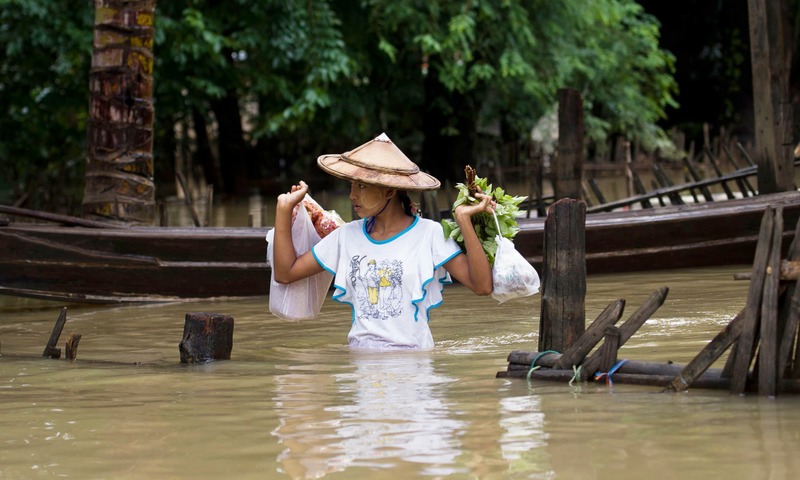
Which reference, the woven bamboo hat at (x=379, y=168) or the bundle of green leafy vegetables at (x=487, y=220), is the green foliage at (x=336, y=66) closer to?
the woven bamboo hat at (x=379, y=168)

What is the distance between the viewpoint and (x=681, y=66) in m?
31.3

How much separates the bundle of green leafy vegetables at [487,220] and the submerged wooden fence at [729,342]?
251 millimetres

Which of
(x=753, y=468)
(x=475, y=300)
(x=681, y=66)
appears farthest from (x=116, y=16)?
(x=681, y=66)

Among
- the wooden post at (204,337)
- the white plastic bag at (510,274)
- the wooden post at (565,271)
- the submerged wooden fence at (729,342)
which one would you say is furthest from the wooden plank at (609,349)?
the wooden post at (204,337)

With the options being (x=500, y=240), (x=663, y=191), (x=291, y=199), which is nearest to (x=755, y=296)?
(x=500, y=240)

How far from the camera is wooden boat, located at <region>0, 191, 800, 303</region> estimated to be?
9766mm

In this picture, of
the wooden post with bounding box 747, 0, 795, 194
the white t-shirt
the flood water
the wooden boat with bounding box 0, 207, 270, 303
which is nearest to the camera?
the flood water

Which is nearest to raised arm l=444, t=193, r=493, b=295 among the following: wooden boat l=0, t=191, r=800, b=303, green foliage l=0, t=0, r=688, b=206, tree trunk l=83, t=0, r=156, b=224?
wooden boat l=0, t=191, r=800, b=303

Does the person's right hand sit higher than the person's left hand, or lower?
higher

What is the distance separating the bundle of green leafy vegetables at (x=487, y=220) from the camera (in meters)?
5.58

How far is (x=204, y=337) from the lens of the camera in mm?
A: 6258

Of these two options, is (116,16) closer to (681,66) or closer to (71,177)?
Result: (71,177)

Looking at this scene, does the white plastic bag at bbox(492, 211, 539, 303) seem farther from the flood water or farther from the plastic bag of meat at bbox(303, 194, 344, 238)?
the plastic bag of meat at bbox(303, 194, 344, 238)

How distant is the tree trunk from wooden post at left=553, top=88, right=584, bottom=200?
12.9 ft
